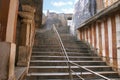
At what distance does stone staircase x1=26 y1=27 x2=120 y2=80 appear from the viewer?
17.1ft

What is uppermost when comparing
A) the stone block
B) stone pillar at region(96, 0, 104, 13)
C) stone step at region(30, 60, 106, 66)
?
stone pillar at region(96, 0, 104, 13)

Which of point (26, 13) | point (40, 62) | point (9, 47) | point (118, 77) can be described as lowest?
point (118, 77)

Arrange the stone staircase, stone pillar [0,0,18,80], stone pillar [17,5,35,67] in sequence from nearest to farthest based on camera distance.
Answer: stone pillar [0,0,18,80]
stone pillar [17,5,35,67]
the stone staircase

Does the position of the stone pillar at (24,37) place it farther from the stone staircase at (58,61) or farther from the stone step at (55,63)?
the stone step at (55,63)

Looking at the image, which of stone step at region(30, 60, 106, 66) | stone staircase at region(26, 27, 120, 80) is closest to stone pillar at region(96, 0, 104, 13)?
stone staircase at region(26, 27, 120, 80)

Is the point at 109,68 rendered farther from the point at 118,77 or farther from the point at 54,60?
the point at 54,60

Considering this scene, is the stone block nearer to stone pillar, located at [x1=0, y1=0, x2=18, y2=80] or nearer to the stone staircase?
stone pillar, located at [x1=0, y1=0, x2=18, y2=80]

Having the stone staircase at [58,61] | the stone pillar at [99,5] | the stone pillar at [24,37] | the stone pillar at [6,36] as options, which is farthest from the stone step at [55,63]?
the stone pillar at [99,5]

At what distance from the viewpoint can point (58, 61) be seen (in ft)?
20.4

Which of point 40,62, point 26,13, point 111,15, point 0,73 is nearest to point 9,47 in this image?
point 0,73

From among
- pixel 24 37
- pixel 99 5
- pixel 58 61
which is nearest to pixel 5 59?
pixel 24 37

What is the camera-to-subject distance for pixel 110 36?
20.1 ft

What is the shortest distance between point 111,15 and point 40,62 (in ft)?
9.37

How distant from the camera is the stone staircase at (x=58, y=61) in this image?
5.21m
